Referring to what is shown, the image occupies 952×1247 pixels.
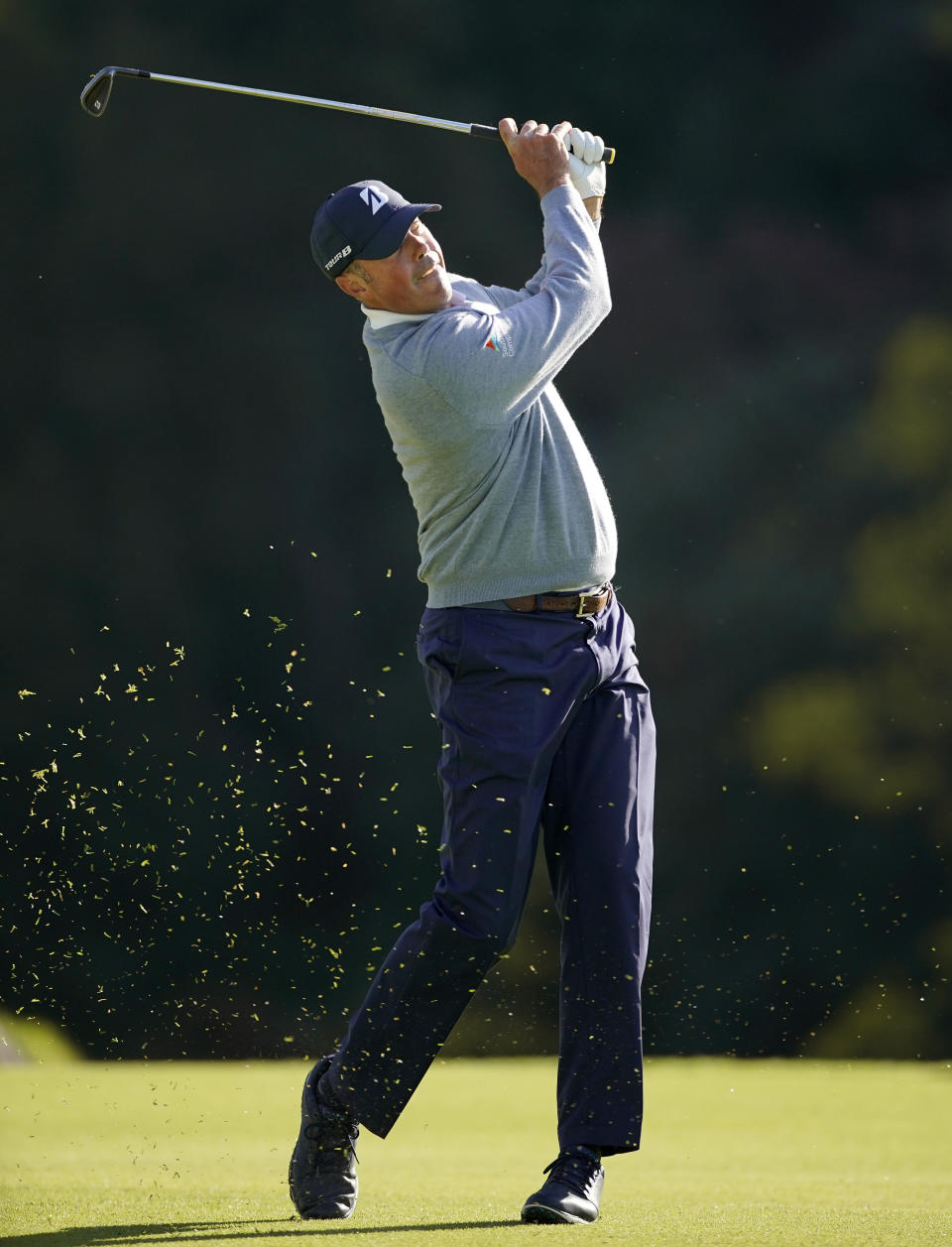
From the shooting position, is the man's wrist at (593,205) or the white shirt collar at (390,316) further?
the man's wrist at (593,205)

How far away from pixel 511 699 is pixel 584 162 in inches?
26.9

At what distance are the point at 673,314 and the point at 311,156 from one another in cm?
103

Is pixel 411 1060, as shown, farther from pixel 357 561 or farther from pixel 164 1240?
pixel 357 561

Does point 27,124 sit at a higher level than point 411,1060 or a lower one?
higher

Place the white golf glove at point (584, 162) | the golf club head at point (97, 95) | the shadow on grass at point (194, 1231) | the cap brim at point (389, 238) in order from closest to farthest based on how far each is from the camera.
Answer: the shadow on grass at point (194, 1231) < the cap brim at point (389, 238) < the white golf glove at point (584, 162) < the golf club head at point (97, 95)

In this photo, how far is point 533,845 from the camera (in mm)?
2102

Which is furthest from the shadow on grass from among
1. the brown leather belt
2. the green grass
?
the brown leather belt

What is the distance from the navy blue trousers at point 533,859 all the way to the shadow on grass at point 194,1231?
4.8 inches

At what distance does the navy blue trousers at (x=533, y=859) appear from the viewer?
81.4 inches

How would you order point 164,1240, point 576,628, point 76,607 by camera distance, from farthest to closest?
point 76,607, point 576,628, point 164,1240

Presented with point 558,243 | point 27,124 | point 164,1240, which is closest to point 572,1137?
point 164,1240

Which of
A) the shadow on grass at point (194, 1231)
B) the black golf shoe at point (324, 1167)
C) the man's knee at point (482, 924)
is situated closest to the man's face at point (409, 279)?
the man's knee at point (482, 924)

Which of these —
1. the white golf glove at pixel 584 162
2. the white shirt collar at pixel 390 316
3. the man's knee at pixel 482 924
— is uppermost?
the white golf glove at pixel 584 162

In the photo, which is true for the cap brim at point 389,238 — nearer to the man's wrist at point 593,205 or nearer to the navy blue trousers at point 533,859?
the man's wrist at point 593,205
